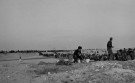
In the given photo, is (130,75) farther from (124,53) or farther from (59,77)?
(124,53)

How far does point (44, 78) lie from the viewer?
1122 centimetres

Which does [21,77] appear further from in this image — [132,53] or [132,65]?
[132,53]

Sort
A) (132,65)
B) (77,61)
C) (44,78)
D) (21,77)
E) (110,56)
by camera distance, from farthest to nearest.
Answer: (110,56) < (77,61) < (132,65) < (21,77) < (44,78)

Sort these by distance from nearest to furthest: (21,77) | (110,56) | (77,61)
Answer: (21,77) < (77,61) < (110,56)

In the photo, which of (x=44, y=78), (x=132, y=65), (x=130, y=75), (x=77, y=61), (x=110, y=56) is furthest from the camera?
(x=110, y=56)

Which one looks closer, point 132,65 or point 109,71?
point 109,71

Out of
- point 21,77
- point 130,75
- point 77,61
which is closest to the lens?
point 130,75

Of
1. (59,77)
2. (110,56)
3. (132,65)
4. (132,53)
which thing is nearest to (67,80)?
(59,77)

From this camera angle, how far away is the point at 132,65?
1314 centimetres

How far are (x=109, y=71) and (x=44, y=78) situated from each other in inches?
125

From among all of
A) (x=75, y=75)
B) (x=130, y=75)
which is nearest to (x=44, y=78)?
(x=75, y=75)

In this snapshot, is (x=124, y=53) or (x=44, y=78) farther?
(x=124, y=53)

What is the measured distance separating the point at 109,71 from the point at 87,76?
3.69 feet

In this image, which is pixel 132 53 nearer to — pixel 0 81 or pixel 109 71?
pixel 109 71
